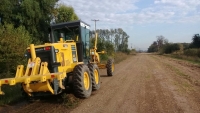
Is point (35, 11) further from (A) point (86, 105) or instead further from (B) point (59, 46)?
(A) point (86, 105)

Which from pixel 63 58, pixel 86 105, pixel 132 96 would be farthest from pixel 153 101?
pixel 63 58

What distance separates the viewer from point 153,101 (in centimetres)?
730

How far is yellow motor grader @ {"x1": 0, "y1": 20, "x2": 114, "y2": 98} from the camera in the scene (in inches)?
265

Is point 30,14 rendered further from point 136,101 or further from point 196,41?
point 196,41

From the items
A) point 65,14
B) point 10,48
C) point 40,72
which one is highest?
point 65,14

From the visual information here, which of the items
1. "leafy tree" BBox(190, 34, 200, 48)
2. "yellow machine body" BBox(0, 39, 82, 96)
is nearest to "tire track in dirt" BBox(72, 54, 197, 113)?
"yellow machine body" BBox(0, 39, 82, 96)

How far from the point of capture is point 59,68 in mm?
7617

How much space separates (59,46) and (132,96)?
120 inches

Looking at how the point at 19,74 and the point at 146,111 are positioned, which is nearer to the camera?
the point at 146,111

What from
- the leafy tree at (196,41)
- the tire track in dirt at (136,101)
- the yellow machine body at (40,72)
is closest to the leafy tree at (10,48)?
the yellow machine body at (40,72)

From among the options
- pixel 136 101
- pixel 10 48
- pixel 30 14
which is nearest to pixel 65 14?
pixel 30 14

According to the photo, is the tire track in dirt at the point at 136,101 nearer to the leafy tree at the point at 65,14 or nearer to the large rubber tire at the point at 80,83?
the large rubber tire at the point at 80,83

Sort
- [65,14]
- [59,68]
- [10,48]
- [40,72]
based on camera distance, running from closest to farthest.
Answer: [40,72] → [59,68] → [10,48] → [65,14]

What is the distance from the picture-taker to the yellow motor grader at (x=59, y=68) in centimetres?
674
